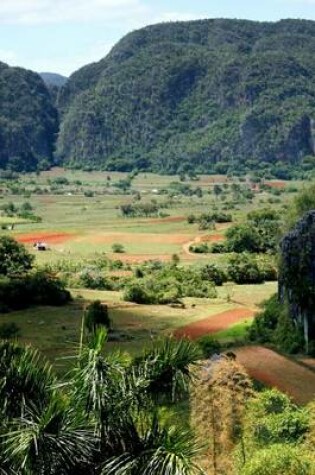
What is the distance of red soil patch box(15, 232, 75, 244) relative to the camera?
8856cm

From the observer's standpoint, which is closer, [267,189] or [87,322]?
[87,322]

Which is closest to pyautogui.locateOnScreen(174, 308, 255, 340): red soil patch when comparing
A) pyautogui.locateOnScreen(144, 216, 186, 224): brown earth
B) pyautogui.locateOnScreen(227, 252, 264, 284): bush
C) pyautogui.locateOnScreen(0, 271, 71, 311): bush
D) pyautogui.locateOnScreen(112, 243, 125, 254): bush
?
pyautogui.locateOnScreen(0, 271, 71, 311): bush

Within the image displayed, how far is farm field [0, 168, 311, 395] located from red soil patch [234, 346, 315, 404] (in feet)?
1.04

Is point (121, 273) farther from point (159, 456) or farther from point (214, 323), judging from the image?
point (159, 456)

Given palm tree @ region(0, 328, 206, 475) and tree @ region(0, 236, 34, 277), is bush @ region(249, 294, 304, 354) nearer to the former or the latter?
tree @ region(0, 236, 34, 277)

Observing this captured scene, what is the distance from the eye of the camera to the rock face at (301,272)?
35.9 meters

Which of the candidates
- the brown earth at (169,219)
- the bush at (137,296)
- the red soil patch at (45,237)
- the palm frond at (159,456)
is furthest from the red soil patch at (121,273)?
the palm frond at (159,456)

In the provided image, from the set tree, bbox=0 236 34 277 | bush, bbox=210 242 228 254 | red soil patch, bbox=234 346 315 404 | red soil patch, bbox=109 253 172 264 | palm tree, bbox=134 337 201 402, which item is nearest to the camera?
palm tree, bbox=134 337 201 402

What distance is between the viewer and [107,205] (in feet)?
430

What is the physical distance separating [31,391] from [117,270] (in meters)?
59.8

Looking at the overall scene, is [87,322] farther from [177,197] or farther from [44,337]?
[177,197]

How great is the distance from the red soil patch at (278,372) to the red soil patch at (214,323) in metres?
7.93

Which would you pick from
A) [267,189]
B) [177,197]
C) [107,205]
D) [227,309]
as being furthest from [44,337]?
[267,189]

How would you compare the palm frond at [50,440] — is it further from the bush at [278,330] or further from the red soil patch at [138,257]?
the red soil patch at [138,257]
